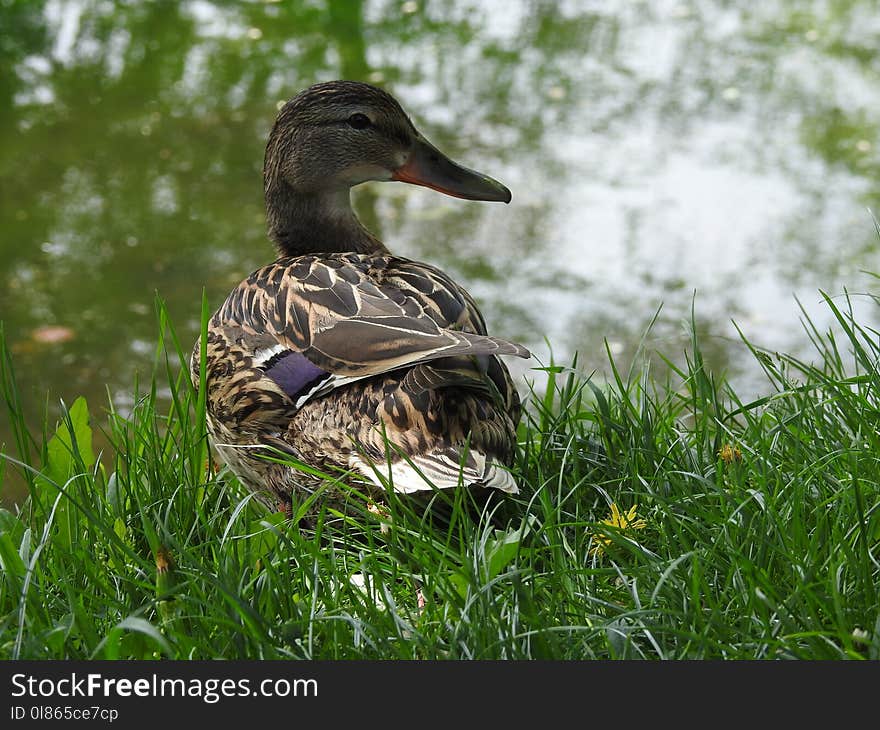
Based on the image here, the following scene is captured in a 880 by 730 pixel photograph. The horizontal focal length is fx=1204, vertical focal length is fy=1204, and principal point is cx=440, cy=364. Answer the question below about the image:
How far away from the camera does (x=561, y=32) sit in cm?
842

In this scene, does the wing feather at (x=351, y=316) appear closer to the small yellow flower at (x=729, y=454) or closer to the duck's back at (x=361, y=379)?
the duck's back at (x=361, y=379)

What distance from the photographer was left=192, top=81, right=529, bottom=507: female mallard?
9.48 feet

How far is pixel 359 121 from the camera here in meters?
3.75

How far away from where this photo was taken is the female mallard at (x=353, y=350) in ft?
9.48

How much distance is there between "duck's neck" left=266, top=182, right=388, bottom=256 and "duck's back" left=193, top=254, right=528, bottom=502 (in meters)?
0.43

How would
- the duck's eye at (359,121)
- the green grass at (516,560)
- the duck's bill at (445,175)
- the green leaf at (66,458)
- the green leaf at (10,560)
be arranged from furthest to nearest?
the duck's bill at (445,175)
the duck's eye at (359,121)
the green leaf at (66,458)
the green leaf at (10,560)
the green grass at (516,560)

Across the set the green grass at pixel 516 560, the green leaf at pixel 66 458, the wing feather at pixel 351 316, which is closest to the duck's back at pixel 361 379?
the wing feather at pixel 351 316

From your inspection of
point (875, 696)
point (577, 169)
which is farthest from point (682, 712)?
point (577, 169)

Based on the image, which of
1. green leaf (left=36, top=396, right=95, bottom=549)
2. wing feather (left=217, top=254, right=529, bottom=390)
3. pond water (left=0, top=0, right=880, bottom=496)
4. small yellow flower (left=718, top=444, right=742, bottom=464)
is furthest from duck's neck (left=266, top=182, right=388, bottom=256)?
small yellow flower (left=718, top=444, right=742, bottom=464)

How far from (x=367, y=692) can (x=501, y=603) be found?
378 millimetres

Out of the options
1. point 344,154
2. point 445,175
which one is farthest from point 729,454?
point 344,154

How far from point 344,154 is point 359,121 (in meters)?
0.11

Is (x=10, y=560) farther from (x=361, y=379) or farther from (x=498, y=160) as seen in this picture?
(x=498, y=160)

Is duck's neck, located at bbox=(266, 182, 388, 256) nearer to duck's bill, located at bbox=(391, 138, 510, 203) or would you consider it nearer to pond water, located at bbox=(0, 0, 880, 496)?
duck's bill, located at bbox=(391, 138, 510, 203)
